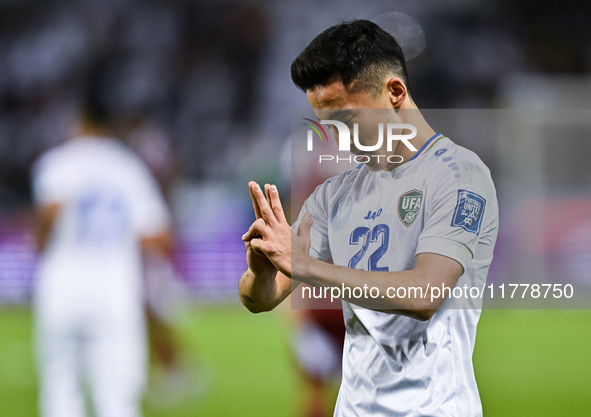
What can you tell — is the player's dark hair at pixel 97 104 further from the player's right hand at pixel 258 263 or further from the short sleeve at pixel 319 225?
the player's right hand at pixel 258 263

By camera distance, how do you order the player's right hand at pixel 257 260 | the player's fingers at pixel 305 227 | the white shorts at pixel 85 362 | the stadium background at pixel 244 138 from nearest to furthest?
the player's right hand at pixel 257 260
the player's fingers at pixel 305 227
the white shorts at pixel 85 362
the stadium background at pixel 244 138

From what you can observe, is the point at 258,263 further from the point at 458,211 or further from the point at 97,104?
the point at 97,104

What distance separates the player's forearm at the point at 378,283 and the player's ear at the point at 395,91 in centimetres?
48

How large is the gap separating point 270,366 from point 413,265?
4.02 meters

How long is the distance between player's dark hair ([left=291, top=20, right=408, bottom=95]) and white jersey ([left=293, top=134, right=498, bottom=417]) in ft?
0.76

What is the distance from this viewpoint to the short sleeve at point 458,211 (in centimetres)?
139

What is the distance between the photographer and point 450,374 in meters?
1.51

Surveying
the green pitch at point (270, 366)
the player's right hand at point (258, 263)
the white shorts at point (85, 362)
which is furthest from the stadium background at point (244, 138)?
the player's right hand at point (258, 263)

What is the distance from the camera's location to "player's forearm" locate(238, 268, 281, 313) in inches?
65.1

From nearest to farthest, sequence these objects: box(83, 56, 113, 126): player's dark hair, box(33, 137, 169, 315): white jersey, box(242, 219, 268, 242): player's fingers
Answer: box(242, 219, 268, 242): player's fingers → box(33, 137, 169, 315): white jersey → box(83, 56, 113, 126): player's dark hair

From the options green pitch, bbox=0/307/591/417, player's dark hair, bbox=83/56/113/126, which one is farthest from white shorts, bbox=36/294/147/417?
green pitch, bbox=0/307/591/417

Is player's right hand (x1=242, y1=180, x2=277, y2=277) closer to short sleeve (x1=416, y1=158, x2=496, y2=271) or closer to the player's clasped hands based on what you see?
the player's clasped hands

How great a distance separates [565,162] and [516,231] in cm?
161

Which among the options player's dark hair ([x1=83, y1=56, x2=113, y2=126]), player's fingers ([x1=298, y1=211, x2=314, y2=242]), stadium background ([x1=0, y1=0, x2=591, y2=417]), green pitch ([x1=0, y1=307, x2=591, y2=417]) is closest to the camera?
player's fingers ([x1=298, y1=211, x2=314, y2=242])
